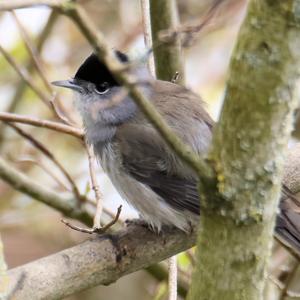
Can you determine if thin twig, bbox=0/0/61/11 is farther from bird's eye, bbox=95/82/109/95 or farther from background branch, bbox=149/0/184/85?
bird's eye, bbox=95/82/109/95

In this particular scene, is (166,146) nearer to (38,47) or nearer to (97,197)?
(97,197)

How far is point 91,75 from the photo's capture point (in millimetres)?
3695

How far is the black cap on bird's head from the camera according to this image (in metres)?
3.62

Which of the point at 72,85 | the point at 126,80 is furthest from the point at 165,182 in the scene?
the point at 126,80

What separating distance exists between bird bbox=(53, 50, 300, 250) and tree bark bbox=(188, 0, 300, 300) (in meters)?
1.09

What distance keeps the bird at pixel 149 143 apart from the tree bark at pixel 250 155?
109 cm

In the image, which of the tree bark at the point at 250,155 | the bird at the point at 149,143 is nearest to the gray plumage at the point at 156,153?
the bird at the point at 149,143

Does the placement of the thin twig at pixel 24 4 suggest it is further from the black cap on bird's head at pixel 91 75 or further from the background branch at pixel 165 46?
the black cap on bird's head at pixel 91 75

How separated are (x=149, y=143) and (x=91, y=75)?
502 millimetres

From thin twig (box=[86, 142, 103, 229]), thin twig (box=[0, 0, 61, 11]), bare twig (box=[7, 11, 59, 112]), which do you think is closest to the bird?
thin twig (box=[86, 142, 103, 229])

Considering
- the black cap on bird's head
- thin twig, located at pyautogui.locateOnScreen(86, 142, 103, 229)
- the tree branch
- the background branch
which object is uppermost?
the background branch

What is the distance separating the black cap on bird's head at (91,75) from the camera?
11.9 ft

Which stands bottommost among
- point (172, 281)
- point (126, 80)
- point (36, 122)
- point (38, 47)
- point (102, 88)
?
point (172, 281)

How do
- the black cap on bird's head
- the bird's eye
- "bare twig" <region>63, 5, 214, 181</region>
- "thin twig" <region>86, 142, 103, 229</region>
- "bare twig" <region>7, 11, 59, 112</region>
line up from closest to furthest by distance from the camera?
"bare twig" <region>63, 5, 214, 181</region>
"thin twig" <region>86, 142, 103, 229</region>
the black cap on bird's head
the bird's eye
"bare twig" <region>7, 11, 59, 112</region>
